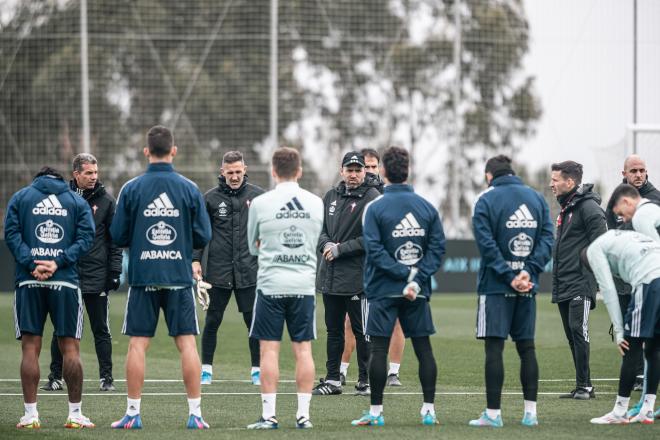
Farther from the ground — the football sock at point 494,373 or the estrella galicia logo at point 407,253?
the estrella galicia logo at point 407,253

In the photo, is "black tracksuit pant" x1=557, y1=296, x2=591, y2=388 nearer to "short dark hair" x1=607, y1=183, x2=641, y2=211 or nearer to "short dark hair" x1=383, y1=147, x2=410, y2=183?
"short dark hair" x1=607, y1=183, x2=641, y2=211

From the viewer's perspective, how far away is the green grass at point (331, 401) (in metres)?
8.26

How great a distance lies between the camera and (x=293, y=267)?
8.51 m

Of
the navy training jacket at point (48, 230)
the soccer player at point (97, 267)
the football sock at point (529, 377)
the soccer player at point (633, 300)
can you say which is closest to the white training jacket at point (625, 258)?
the soccer player at point (633, 300)

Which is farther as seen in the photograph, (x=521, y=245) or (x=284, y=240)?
(x=521, y=245)

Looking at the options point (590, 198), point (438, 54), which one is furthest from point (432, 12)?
point (590, 198)

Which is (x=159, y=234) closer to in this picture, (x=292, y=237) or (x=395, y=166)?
(x=292, y=237)

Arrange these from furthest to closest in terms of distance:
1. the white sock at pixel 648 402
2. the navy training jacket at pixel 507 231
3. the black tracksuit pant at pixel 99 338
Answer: the black tracksuit pant at pixel 99 338
the white sock at pixel 648 402
the navy training jacket at pixel 507 231

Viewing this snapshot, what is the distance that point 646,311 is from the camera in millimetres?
8609

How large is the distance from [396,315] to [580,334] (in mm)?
2605

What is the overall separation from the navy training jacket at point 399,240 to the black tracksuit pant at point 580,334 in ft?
8.01

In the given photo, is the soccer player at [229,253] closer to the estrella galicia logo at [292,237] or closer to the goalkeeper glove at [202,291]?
the goalkeeper glove at [202,291]

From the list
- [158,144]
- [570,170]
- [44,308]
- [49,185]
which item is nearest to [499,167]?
[570,170]

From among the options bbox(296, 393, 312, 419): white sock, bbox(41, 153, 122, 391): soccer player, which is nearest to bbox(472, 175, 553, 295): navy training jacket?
bbox(296, 393, 312, 419): white sock
